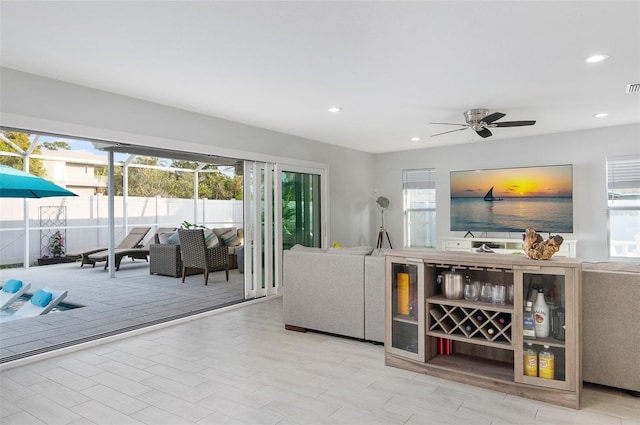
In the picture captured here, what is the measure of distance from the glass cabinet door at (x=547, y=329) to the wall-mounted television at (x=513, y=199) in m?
4.58

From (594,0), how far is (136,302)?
5.81 meters

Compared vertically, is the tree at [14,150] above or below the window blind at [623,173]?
above

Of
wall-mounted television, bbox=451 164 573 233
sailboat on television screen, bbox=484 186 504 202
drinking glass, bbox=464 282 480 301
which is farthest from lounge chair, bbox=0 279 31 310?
sailboat on television screen, bbox=484 186 504 202

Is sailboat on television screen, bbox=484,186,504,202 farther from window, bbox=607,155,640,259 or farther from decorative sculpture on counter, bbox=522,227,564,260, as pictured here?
decorative sculpture on counter, bbox=522,227,564,260

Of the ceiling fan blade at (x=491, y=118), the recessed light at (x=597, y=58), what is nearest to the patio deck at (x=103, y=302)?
the ceiling fan blade at (x=491, y=118)

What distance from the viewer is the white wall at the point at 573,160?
243 inches

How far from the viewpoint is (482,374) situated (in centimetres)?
282

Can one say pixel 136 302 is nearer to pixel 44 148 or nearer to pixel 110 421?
pixel 110 421

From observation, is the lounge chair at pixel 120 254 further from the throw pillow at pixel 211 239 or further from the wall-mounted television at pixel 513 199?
the wall-mounted television at pixel 513 199

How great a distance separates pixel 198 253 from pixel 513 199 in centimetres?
559

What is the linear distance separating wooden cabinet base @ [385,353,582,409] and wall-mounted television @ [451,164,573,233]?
445 cm

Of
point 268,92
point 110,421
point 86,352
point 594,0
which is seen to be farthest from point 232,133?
point 594,0

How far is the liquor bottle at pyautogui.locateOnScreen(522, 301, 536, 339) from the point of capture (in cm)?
263

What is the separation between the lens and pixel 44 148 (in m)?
8.81
